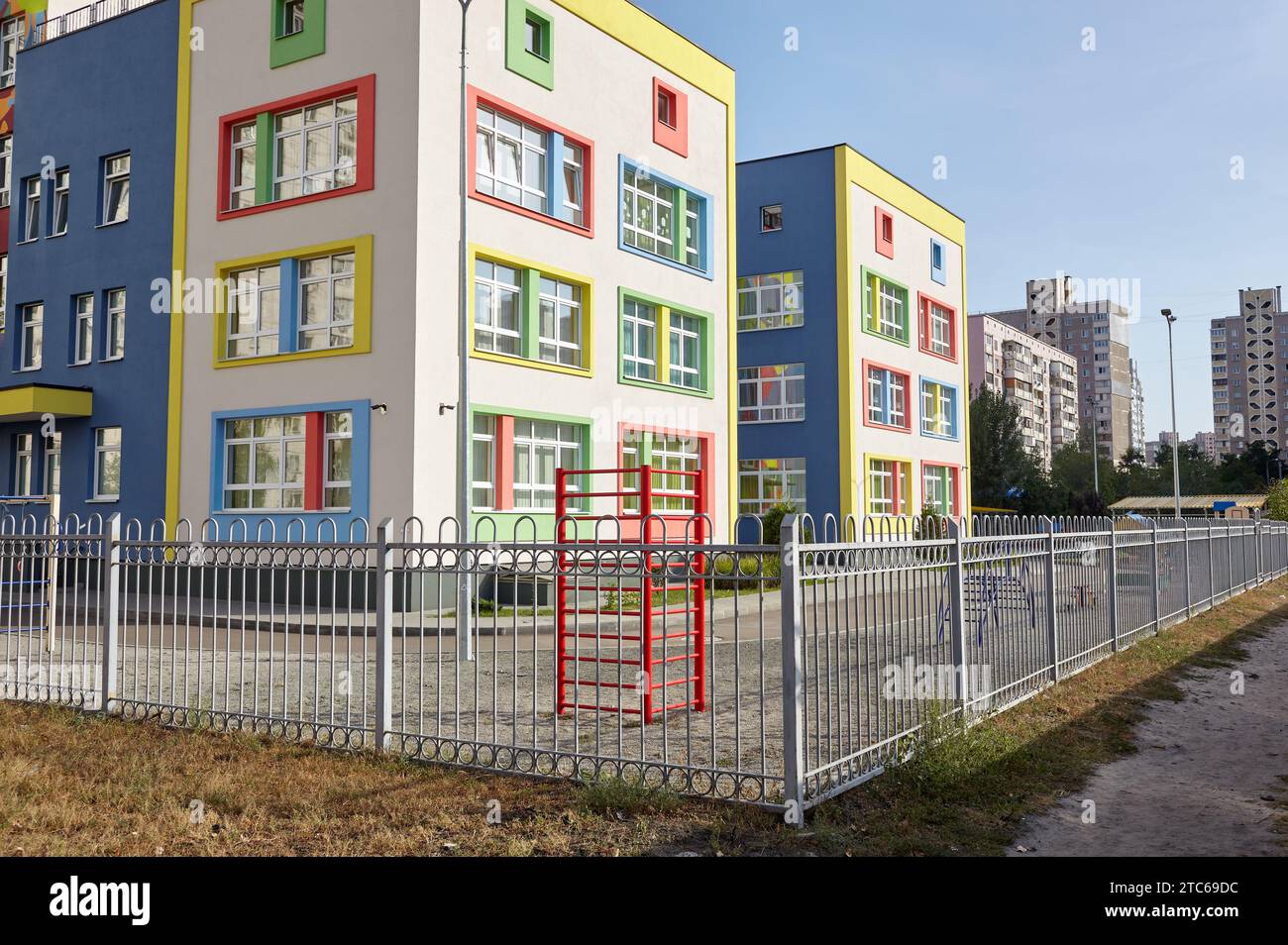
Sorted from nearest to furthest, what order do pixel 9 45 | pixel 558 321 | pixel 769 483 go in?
pixel 558 321 → pixel 9 45 → pixel 769 483

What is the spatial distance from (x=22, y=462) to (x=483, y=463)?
1352cm

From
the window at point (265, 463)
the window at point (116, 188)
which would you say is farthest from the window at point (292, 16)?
the window at point (265, 463)

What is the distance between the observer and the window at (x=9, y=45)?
28984 millimetres

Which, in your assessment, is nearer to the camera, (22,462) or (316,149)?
(316,149)

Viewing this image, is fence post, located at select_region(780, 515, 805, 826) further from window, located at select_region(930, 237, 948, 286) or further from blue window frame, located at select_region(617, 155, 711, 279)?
window, located at select_region(930, 237, 948, 286)

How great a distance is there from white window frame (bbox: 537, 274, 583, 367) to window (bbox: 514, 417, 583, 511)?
1.46 meters

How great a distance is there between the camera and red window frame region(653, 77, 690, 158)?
26377mm

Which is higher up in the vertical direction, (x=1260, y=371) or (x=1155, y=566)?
(x=1260, y=371)

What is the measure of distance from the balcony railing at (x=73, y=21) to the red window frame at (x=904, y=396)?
954 inches

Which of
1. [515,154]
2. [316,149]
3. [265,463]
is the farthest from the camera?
[515,154]

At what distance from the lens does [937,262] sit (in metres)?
42.5

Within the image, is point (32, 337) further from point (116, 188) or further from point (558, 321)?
point (558, 321)

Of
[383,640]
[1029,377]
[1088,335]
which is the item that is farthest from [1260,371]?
[383,640]

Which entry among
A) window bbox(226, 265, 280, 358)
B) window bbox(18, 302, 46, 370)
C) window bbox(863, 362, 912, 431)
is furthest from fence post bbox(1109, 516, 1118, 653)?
window bbox(18, 302, 46, 370)
